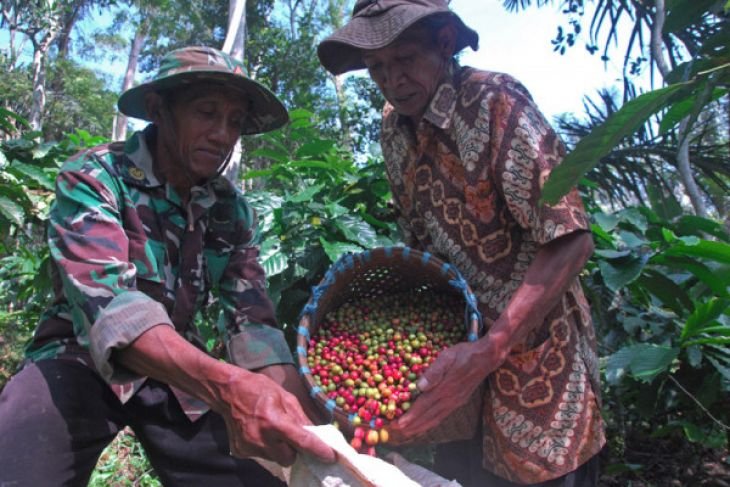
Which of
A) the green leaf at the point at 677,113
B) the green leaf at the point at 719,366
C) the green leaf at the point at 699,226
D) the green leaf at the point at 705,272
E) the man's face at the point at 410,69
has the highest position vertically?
the man's face at the point at 410,69

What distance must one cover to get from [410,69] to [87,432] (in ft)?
4.46

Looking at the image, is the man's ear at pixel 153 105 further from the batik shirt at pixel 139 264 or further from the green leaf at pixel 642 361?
the green leaf at pixel 642 361

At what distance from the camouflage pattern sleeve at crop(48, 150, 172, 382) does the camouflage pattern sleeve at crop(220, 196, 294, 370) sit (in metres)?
0.44

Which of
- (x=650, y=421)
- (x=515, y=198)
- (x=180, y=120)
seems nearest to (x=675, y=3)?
(x=515, y=198)

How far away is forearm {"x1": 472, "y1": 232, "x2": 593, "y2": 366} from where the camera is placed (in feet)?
4.84

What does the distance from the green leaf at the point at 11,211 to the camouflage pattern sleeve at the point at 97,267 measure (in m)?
1.36

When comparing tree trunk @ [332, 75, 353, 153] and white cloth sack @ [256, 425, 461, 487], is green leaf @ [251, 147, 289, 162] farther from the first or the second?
tree trunk @ [332, 75, 353, 153]

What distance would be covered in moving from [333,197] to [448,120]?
3.93ft

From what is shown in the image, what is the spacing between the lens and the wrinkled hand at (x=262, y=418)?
134cm

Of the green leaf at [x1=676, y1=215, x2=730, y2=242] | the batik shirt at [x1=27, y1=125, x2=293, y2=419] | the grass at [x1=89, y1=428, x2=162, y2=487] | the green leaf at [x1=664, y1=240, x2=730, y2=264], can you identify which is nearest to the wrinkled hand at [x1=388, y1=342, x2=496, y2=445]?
the batik shirt at [x1=27, y1=125, x2=293, y2=419]

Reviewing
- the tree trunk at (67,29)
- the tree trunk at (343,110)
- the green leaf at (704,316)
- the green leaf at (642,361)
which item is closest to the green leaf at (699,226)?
the green leaf at (704,316)

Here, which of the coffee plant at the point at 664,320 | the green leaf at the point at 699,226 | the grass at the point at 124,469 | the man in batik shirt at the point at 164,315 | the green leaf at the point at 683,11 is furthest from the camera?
the grass at the point at 124,469

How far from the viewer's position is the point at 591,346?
1.74 m

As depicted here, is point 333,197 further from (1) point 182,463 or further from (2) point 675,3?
(2) point 675,3
